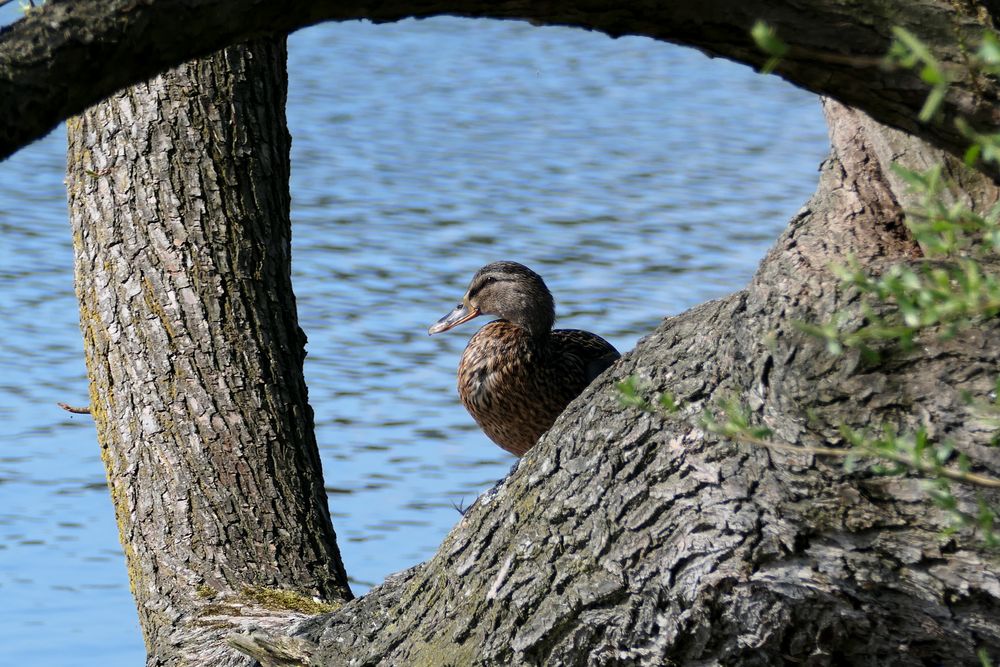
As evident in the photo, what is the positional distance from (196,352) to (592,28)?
192 cm

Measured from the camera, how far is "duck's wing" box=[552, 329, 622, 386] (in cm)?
500

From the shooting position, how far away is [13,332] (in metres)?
7.55

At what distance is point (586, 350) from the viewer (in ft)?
16.8

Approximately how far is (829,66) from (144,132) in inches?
84.5

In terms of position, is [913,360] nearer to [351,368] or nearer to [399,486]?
[399,486]

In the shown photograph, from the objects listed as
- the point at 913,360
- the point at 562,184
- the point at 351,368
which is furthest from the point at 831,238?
the point at 562,184

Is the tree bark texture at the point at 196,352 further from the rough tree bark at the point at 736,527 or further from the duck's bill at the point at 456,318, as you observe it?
the duck's bill at the point at 456,318

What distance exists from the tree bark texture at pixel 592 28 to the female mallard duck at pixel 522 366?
300 cm

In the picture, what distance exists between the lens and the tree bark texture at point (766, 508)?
206cm

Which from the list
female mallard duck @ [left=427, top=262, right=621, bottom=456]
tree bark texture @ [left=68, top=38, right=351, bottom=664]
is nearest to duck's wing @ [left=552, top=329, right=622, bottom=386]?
female mallard duck @ [left=427, top=262, right=621, bottom=456]

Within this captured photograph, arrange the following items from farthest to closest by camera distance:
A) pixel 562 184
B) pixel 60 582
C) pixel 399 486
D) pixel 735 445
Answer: pixel 562 184 → pixel 399 486 → pixel 60 582 → pixel 735 445

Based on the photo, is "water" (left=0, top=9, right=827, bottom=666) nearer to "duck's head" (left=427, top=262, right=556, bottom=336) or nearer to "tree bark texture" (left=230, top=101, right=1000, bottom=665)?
"duck's head" (left=427, top=262, right=556, bottom=336)

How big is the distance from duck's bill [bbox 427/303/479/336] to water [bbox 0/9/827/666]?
2.66 feet

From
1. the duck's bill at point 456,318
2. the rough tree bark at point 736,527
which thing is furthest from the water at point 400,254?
the rough tree bark at point 736,527
